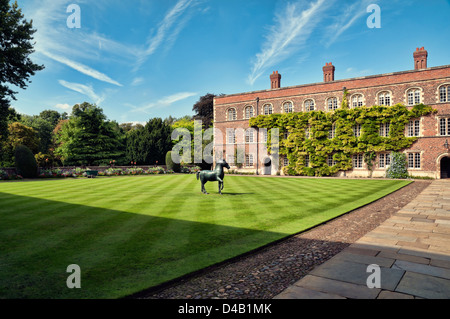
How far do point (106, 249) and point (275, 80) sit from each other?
3591 centimetres

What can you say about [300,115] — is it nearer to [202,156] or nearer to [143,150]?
[202,156]

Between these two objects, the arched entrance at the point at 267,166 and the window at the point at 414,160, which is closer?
the window at the point at 414,160

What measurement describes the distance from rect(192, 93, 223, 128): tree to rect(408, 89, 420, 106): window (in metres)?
32.2

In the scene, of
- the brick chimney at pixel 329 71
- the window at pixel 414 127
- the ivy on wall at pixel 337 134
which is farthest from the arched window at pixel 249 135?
the window at pixel 414 127

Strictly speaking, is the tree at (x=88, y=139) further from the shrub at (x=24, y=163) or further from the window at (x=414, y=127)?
the window at (x=414, y=127)

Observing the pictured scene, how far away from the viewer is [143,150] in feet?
146

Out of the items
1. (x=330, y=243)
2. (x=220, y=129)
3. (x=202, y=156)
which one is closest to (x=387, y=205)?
(x=330, y=243)

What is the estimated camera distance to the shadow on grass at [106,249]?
12.3 ft

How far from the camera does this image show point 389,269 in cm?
432

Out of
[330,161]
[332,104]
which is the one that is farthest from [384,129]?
[330,161]

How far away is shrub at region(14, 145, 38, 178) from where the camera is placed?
2719 cm

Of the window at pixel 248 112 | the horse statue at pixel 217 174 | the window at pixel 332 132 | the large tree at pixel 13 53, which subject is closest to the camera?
the horse statue at pixel 217 174

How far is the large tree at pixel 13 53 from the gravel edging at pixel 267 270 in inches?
1125

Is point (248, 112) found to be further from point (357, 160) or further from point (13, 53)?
point (13, 53)
